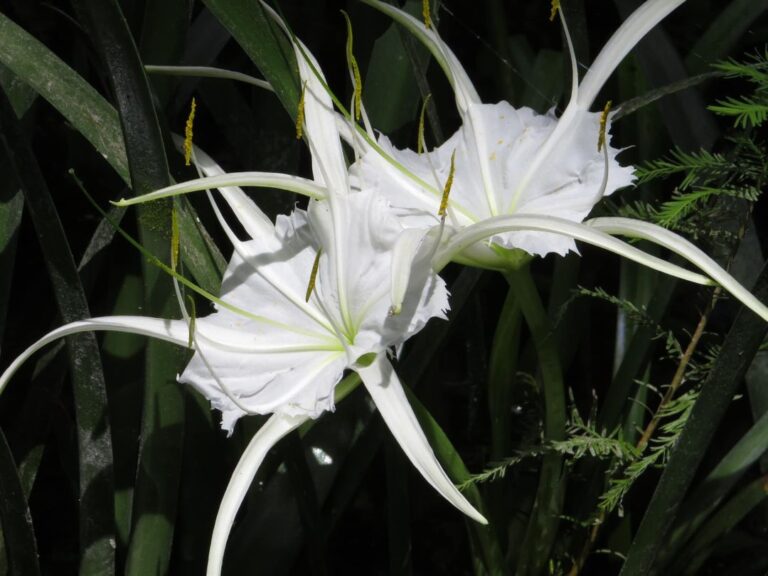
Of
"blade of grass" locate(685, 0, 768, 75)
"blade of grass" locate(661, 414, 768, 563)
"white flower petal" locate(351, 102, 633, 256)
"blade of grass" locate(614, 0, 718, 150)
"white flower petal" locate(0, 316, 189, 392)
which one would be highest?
"blade of grass" locate(685, 0, 768, 75)

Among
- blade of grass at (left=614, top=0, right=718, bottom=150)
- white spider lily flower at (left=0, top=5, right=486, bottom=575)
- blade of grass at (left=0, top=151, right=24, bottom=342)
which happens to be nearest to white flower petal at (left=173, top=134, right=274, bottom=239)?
white spider lily flower at (left=0, top=5, right=486, bottom=575)

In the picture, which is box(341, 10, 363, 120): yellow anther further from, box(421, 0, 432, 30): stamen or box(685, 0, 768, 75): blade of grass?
box(685, 0, 768, 75): blade of grass

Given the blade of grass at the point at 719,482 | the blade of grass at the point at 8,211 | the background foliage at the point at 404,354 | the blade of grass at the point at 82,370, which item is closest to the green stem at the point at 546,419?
the background foliage at the point at 404,354

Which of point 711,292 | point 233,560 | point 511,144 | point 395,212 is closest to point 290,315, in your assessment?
point 395,212

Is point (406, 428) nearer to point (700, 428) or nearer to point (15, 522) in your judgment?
point (700, 428)

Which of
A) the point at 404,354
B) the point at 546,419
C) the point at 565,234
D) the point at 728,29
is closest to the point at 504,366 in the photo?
the point at 546,419
